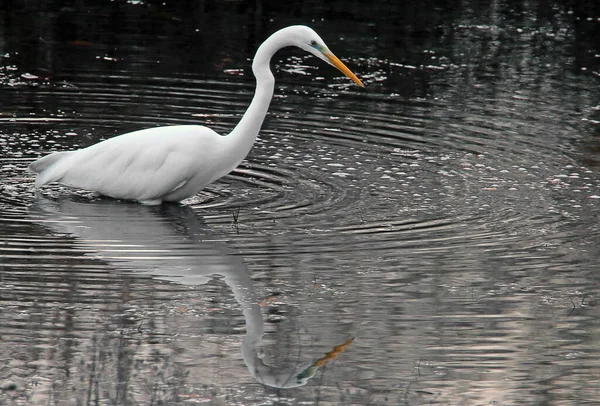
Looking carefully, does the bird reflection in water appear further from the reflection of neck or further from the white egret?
the white egret

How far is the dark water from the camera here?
6059 millimetres

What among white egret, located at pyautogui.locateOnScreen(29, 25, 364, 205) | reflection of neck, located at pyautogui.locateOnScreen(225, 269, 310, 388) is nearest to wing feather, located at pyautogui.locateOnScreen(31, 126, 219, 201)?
white egret, located at pyautogui.locateOnScreen(29, 25, 364, 205)

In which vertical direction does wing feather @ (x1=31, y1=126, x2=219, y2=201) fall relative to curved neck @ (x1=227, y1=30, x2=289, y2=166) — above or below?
below

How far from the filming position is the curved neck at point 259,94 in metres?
9.12

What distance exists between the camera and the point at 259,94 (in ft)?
30.0

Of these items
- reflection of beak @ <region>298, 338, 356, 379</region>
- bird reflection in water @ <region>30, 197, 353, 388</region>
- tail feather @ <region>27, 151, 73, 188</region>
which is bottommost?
reflection of beak @ <region>298, 338, 356, 379</region>

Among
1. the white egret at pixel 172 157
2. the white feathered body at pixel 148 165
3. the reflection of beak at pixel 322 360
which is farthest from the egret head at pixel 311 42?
the reflection of beak at pixel 322 360

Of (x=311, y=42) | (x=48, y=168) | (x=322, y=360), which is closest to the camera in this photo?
(x=322, y=360)

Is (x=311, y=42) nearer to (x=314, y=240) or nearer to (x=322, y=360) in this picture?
(x=314, y=240)

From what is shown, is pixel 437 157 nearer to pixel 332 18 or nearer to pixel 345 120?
pixel 345 120

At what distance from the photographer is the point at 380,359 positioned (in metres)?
6.25

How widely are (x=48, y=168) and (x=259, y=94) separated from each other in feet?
6.38

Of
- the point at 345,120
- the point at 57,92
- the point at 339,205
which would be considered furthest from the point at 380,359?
the point at 57,92

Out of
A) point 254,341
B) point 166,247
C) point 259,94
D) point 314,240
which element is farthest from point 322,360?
point 259,94
